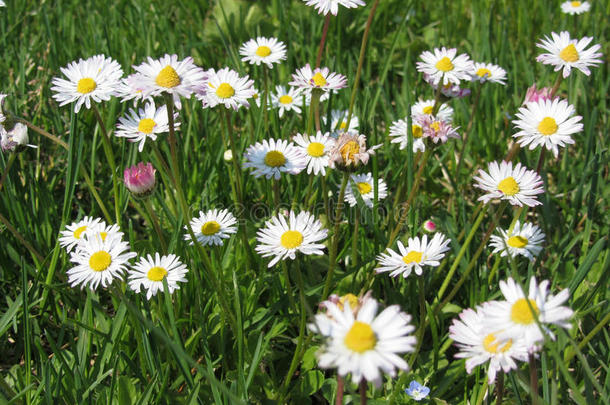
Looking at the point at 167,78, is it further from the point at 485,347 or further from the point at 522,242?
the point at 522,242

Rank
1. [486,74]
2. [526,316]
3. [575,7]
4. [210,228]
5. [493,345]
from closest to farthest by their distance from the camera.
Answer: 1. [526,316]
2. [493,345]
3. [210,228]
4. [486,74]
5. [575,7]

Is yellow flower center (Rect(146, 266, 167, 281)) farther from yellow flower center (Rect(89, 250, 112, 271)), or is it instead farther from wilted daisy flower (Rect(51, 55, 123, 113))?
wilted daisy flower (Rect(51, 55, 123, 113))

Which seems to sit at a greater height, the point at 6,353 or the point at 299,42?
the point at 299,42

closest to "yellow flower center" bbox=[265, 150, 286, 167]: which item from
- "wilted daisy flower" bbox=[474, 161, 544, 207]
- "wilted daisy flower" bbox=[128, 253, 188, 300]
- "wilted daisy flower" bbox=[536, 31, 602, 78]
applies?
"wilted daisy flower" bbox=[128, 253, 188, 300]

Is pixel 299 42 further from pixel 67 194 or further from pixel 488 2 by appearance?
pixel 67 194

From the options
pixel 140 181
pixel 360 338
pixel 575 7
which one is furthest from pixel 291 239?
pixel 575 7

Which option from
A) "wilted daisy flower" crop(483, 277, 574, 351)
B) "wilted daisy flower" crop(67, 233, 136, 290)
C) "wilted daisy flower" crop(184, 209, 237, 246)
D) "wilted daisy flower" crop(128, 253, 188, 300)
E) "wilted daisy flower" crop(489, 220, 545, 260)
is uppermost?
"wilted daisy flower" crop(184, 209, 237, 246)

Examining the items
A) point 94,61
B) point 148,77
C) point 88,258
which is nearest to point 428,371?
point 88,258
